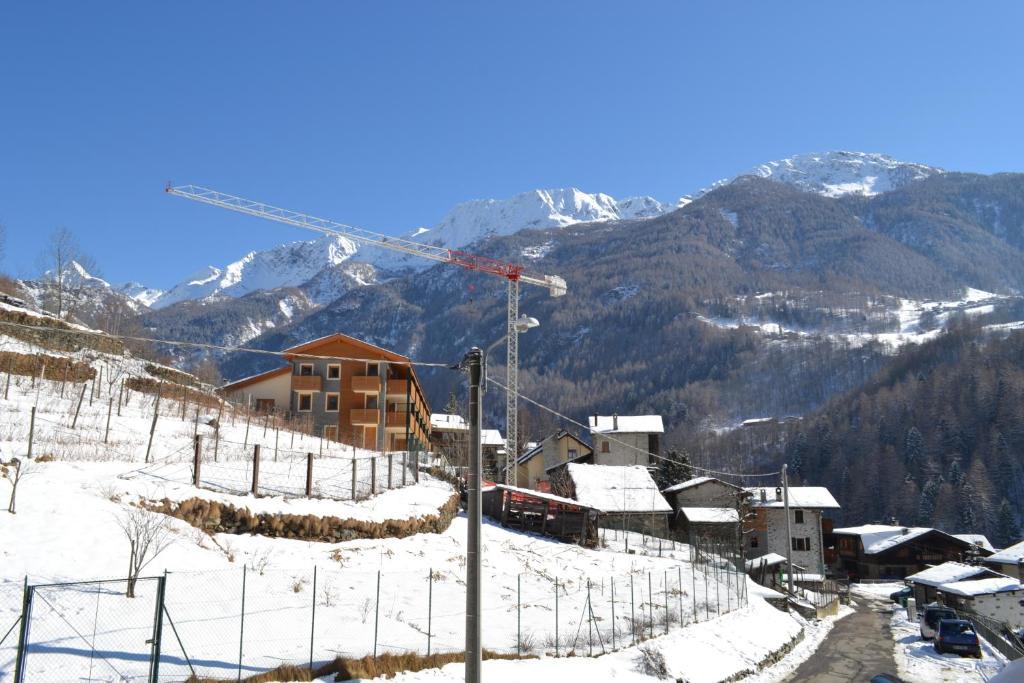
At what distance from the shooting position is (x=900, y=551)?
104m

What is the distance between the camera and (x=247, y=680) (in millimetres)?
16281

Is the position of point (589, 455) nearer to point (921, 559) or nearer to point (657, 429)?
point (657, 429)

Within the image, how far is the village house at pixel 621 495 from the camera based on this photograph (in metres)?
58.7

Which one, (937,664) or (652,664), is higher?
(652,664)

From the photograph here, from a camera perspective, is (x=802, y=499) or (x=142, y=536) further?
(x=802, y=499)

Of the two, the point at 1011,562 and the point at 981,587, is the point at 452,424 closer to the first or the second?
the point at 981,587

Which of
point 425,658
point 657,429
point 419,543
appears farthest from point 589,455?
point 425,658

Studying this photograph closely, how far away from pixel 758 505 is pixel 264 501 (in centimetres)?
7374

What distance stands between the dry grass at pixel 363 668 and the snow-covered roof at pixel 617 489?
37.8 meters

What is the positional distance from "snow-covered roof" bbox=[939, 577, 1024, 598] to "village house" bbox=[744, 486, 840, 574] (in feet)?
80.7

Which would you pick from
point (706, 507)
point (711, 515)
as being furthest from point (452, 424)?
point (711, 515)

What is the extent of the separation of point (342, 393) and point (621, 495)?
23.9 m

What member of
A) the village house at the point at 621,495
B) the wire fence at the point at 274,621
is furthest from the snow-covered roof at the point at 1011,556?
the wire fence at the point at 274,621

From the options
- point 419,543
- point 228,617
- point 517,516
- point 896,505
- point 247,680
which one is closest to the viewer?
point 247,680
